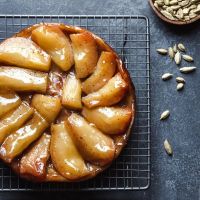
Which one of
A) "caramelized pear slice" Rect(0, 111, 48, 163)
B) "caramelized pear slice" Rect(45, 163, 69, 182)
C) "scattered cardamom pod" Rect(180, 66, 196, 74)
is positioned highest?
"scattered cardamom pod" Rect(180, 66, 196, 74)

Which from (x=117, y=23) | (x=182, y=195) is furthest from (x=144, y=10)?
(x=182, y=195)

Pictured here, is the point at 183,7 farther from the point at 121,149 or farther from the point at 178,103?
the point at 121,149

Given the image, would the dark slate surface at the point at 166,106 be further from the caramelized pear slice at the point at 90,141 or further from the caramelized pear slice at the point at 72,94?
the caramelized pear slice at the point at 72,94

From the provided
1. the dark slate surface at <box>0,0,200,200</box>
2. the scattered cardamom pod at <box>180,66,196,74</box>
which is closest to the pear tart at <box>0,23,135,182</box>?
the dark slate surface at <box>0,0,200,200</box>

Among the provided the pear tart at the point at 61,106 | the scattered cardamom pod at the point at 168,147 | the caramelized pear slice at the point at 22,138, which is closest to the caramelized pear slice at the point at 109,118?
the pear tart at the point at 61,106

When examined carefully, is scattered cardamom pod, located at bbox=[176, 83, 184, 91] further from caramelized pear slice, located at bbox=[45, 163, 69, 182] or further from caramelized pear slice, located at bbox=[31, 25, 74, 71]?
caramelized pear slice, located at bbox=[45, 163, 69, 182]

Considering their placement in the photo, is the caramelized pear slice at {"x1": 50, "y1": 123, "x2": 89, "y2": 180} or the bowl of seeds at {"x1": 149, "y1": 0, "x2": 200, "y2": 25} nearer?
the caramelized pear slice at {"x1": 50, "y1": 123, "x2": 89, "y2": 180}
